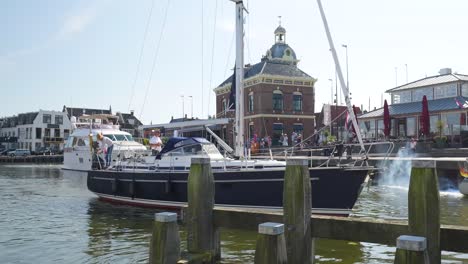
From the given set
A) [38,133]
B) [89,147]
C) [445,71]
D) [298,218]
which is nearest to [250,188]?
[298,218]

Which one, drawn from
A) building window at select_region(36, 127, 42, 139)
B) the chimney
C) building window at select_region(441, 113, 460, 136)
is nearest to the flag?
building window at select_region(441, 113, 460, 136)

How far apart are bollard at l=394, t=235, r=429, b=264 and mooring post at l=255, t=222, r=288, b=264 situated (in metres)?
1.75

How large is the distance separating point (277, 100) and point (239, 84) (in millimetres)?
34063

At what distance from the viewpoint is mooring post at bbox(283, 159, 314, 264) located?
783 centimetres

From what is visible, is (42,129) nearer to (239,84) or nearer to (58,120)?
(58,120)

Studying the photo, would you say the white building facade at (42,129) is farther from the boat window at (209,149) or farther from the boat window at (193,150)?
the boat window at (193,150)

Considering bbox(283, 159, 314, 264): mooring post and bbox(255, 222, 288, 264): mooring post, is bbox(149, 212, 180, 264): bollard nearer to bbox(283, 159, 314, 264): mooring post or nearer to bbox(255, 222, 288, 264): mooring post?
bbox(255, 222, 288, 264): mooring post

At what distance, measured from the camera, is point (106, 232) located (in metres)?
14.4

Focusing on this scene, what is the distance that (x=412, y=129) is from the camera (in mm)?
40125

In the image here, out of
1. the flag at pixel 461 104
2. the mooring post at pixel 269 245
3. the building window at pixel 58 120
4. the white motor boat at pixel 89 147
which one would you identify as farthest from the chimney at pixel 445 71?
the building window at pixel 58 120

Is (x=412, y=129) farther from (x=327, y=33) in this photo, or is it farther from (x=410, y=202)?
(x=410, y=202)

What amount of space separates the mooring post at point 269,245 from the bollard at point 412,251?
1.75 meters

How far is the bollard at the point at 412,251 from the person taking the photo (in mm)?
5859

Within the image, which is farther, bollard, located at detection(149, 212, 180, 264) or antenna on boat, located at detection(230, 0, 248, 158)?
antenna on boat, located at detection(230, 0, 248, 158)
